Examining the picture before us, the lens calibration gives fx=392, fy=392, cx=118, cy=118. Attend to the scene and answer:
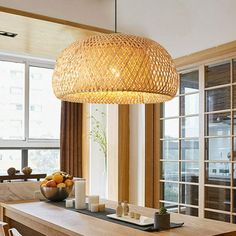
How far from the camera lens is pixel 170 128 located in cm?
427

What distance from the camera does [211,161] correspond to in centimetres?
370

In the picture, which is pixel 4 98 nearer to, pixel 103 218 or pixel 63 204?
pixel 63 204

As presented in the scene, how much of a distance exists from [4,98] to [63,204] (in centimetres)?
318

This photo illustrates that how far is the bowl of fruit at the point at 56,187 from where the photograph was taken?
3141 mm

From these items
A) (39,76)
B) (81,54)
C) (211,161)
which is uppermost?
(39,76)

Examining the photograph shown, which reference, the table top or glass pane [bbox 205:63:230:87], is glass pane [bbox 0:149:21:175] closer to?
the table top

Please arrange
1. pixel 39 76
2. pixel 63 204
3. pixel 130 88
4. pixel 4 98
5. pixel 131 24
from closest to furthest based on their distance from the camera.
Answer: pixel 130 88
pixel 63 204
pixel 131 24
pixel 4 98
pixel 39 76

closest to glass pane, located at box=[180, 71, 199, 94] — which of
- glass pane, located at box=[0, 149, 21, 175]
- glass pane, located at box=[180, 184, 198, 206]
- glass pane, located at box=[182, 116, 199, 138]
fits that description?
glass pane, located at box=[182, 116, 199, 138]

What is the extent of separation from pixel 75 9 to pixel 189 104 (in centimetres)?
157

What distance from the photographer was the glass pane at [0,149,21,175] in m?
5.80

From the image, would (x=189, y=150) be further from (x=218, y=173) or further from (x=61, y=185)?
(x=61, y=185)

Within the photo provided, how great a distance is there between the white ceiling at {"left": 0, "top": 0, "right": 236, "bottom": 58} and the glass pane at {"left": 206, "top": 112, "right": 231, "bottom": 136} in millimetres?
668

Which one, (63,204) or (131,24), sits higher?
(131,24)

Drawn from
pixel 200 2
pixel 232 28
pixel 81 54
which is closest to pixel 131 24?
pixel 200 2
